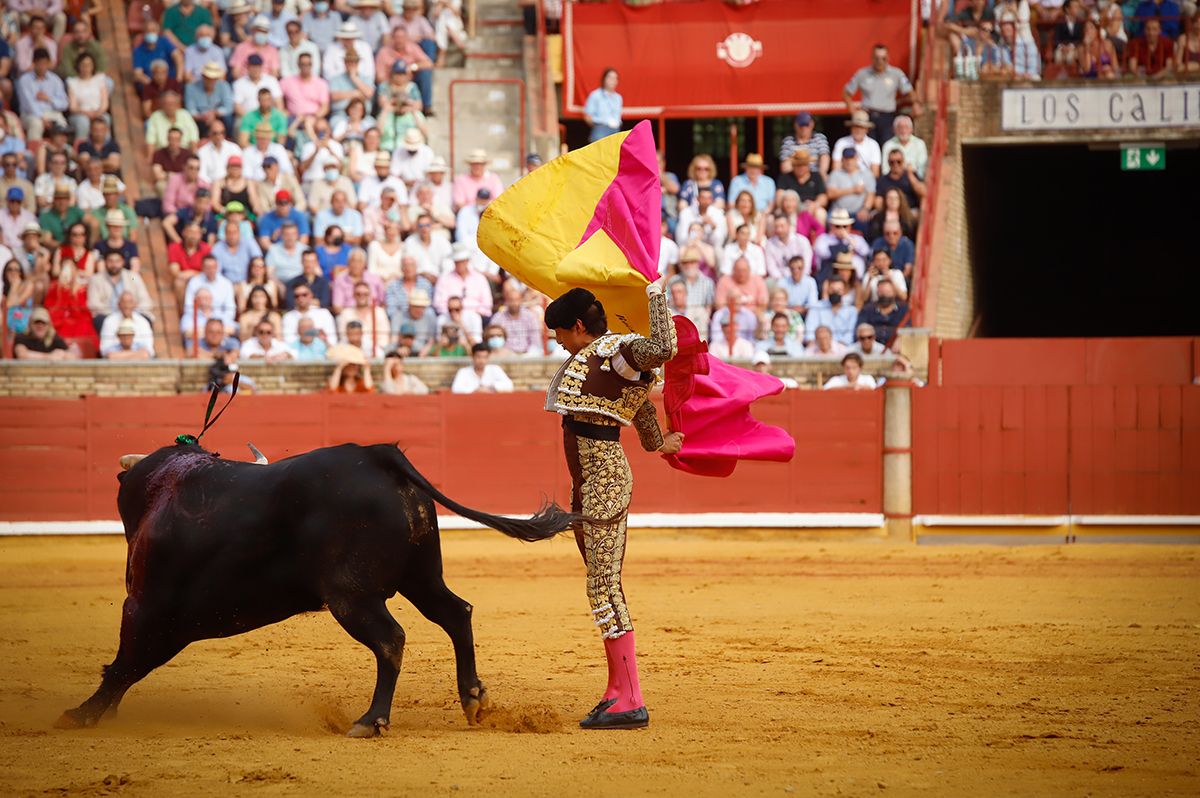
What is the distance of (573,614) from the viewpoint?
8.29 meters

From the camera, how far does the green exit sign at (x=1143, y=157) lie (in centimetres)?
1506

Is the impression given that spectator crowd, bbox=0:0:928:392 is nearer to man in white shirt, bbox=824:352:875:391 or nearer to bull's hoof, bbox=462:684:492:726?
man in white shirt, bbox=824:352:875:391

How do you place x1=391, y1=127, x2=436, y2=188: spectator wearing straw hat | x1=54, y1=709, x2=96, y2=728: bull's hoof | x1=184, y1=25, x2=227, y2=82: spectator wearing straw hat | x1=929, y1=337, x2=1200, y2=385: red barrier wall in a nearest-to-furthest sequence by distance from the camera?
x1=54, y1=709, x2=96, y2=728: bull's hoof < x1=929, y1=337, x2=1200, y2=385: red barrier wall < x1=391, y1=127, x2=436, y2=188: spectator wearing straw hat < x1=184, y1=25, x2=227, y2=82: spectator wearing straw hat

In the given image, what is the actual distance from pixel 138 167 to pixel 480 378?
473cm

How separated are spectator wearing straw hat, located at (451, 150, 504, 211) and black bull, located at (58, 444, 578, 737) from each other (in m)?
8.96

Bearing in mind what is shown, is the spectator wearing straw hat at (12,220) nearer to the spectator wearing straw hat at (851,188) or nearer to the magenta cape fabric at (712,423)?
the spectator wearing straw hat at (851,188)

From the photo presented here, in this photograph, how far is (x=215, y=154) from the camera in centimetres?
1441

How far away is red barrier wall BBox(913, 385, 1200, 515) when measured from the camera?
39.2ft

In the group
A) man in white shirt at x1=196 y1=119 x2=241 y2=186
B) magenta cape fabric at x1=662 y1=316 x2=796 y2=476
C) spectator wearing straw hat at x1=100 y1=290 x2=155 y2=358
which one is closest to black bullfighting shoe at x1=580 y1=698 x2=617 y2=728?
magenta cape fabric at x1=662 y1=316 x2=796 y2=476

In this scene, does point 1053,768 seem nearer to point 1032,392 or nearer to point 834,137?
point 1032,392

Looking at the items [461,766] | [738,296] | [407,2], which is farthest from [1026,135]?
[461,766]

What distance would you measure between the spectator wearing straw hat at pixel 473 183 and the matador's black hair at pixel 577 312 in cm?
895

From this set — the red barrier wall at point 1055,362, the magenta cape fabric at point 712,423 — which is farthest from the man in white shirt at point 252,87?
the magenta cape fabric at point 712,423

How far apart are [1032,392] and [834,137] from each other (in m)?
5.31
